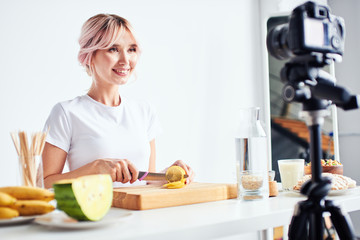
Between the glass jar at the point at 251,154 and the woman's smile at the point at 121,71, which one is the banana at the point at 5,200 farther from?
the woman's smile at the point at 121,71

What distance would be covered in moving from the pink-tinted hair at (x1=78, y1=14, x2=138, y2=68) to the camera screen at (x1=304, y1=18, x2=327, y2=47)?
1.13 meters

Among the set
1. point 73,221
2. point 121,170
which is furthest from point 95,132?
point 73,221

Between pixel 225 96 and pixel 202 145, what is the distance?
20.9 inches

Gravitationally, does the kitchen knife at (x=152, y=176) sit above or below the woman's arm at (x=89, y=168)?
below

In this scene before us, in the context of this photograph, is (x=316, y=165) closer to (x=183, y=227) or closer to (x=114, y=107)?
(x=183, y=227)

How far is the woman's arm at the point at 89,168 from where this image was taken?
1472 mm

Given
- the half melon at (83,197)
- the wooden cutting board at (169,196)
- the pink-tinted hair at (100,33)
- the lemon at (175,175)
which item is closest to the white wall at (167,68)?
the pink-tinted hair at (100,33)

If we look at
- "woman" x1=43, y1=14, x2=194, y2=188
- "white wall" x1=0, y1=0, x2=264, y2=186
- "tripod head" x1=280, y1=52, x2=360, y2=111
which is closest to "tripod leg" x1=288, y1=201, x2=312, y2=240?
"tripod head" x1=280, y1=52, x2=360, y2=111

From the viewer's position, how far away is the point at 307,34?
40.0 inches

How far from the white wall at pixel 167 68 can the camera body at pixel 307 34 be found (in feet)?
7.20

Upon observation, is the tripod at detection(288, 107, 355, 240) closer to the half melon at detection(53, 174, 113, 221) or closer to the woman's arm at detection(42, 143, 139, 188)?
the half melon at detection(53, 174, 113, 221)

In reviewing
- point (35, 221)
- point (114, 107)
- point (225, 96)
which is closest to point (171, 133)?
point (225, 96)

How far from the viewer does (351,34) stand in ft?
13.1

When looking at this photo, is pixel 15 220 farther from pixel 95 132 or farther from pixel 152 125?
pixel 152 125
